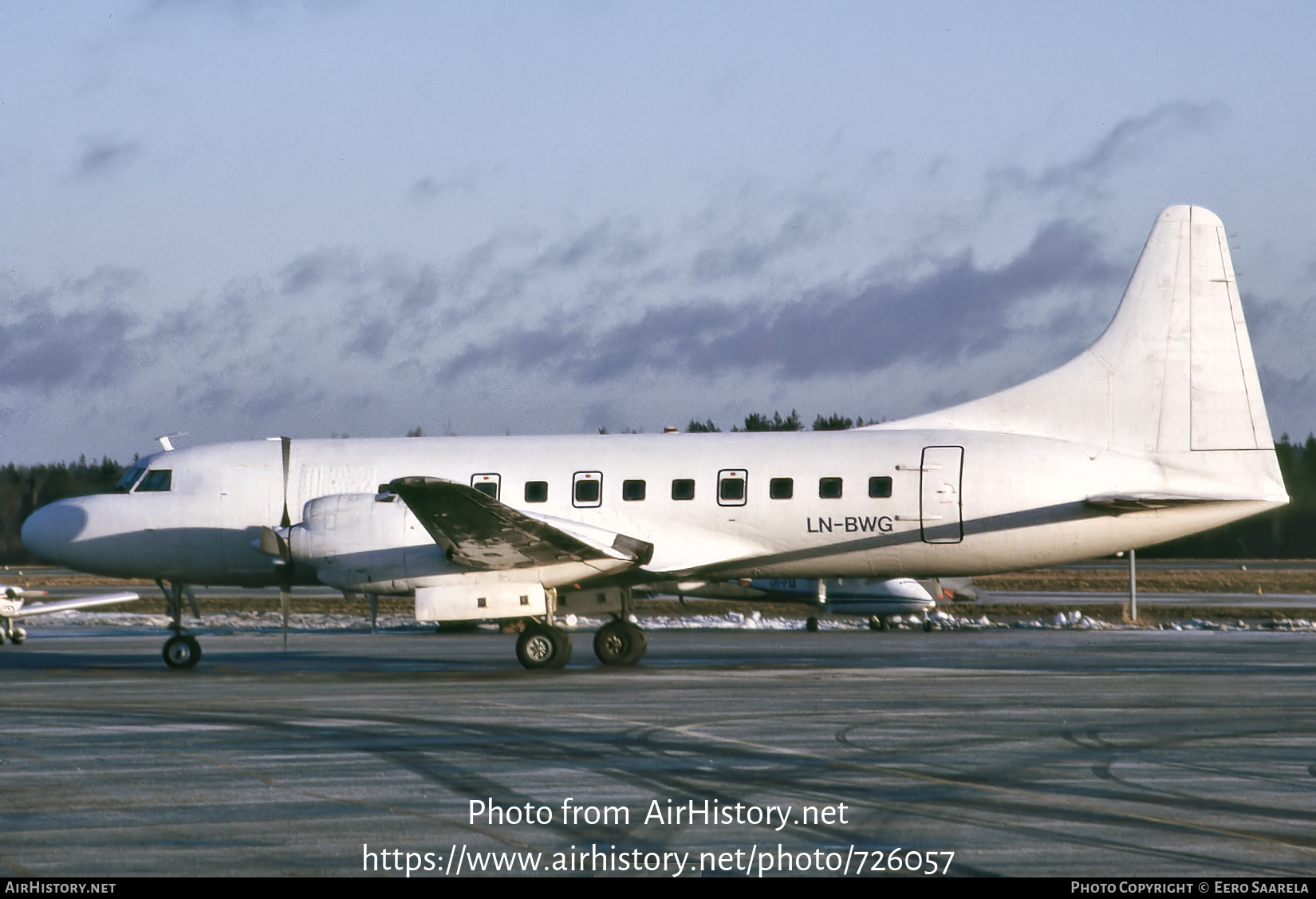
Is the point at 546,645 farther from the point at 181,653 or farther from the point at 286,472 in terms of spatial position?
the point at 181,653

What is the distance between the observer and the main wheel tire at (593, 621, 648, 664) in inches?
850

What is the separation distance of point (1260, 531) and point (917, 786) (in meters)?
52.5

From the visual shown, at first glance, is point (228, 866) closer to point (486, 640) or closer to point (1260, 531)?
point (486, 640)

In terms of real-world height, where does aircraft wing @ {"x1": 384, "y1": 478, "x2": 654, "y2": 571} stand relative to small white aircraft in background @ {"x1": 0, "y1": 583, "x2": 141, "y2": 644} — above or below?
above

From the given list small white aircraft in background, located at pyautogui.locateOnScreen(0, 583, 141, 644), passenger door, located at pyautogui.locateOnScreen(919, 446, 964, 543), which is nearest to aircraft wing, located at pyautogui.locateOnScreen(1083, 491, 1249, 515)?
passenger door, located at pyautogui.locateOnScreen(919, 446, 964, 543)

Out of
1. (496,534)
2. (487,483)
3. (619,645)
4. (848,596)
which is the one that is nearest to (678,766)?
(496,534)

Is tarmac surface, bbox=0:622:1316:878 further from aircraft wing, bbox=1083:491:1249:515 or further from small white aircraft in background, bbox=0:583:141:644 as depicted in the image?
small white aircraft in background, bbox=0:583:141:644

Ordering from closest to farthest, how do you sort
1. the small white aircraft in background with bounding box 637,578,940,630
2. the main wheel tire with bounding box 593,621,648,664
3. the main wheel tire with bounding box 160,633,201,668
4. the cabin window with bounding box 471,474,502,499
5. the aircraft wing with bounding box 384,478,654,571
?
1. the aircraft wing with bounding box 384,478,654,571
2. the cabin window with bounding box 471,474,502,499
3. the main wheel tire with bounding box 593,621,648,664
4. the main wheel tire with bounding box 160,633,201,668
5. the small white aircraft in background with bounding box 637,578,940,630

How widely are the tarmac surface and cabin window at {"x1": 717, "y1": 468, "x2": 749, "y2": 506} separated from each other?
2747mm

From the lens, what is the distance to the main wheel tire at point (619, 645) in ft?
70.8

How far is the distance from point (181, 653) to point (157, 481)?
323 cm

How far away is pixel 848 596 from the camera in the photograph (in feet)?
113

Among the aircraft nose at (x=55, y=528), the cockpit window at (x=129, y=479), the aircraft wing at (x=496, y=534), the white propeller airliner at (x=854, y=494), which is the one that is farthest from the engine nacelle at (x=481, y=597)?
the aircraft nose at (x=55, y=528)
